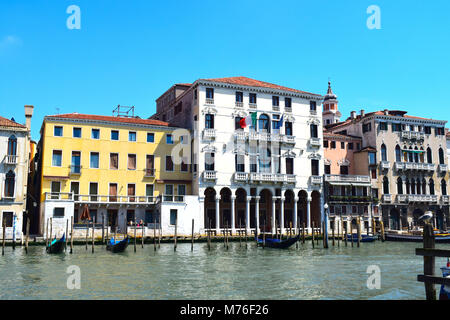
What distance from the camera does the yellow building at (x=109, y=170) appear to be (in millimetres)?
34531

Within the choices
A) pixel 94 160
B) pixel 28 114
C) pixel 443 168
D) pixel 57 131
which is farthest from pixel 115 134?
pixel 443 168

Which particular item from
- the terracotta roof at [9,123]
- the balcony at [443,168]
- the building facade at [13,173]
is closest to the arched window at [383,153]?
the balcony at [443,168]

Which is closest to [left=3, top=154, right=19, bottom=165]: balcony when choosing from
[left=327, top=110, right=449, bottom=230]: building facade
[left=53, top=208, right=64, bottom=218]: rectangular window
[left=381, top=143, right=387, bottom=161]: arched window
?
[left=53, top=208, right=64, bottom=218]: rectangular window

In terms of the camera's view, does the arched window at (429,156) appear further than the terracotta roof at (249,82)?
Yes

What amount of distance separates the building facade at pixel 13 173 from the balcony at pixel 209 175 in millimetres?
13090

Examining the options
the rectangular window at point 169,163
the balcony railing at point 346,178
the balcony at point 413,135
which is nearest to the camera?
the rectangular window at point 169,163

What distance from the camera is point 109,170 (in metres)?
36.3

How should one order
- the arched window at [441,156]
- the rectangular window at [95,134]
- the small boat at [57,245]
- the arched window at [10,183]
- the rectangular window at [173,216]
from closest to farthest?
the small boat at [57,245]
the arched window at [10,183]
the rectangular window at [95,134]
the rectangular window at [173,216]
the arched window at [441,156]

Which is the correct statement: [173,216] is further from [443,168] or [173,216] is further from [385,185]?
[443,168]

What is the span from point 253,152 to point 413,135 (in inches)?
700

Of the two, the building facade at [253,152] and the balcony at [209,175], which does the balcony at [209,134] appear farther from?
the balcony at [209,175]

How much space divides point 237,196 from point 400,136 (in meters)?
18.0
